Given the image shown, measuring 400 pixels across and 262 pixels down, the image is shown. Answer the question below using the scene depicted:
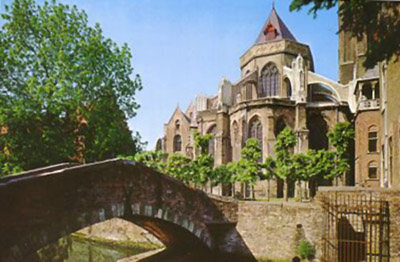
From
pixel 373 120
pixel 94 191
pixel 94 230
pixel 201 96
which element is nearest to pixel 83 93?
pixel 94 191

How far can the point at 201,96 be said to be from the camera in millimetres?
38094

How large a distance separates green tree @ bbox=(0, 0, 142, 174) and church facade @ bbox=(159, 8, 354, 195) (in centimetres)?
1568

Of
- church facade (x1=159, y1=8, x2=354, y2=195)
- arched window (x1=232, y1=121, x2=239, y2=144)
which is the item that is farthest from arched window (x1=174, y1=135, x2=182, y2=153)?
arched window (x1=232, y1=121, x2=239, y2=144)

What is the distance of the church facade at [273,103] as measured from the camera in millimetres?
26312

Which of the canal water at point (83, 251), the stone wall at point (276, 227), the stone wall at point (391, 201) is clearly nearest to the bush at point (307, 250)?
the stone wall at point (276, 227)

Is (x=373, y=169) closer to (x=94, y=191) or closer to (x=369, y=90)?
(x=369, y=90)

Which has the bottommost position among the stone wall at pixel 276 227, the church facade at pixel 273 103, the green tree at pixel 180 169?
the stone wall at pixel 276 227

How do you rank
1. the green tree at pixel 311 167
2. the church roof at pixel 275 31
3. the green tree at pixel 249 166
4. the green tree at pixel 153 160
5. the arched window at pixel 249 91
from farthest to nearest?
the church roof at pixel 275 31
the arched window at pixel 249 91
the green tree at pixel 153 160
the green tree at pixel 249 166
the green tree at pixel 311 167

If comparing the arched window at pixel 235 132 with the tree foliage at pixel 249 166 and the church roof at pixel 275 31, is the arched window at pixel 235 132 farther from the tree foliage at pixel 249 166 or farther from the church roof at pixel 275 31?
the church roof at pixel 275 31

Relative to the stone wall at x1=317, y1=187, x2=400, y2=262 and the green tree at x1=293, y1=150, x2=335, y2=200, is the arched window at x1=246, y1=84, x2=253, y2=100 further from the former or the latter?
the stone wall at x1=317, y1=187, x2=400, y2=262

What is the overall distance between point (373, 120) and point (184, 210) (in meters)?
13.1

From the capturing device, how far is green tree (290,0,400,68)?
4617mm

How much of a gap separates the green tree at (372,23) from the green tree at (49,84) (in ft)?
24.8

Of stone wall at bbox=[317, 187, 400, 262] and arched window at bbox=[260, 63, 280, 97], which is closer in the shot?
stone wall at bbox=[317, 187, 400, 262]
